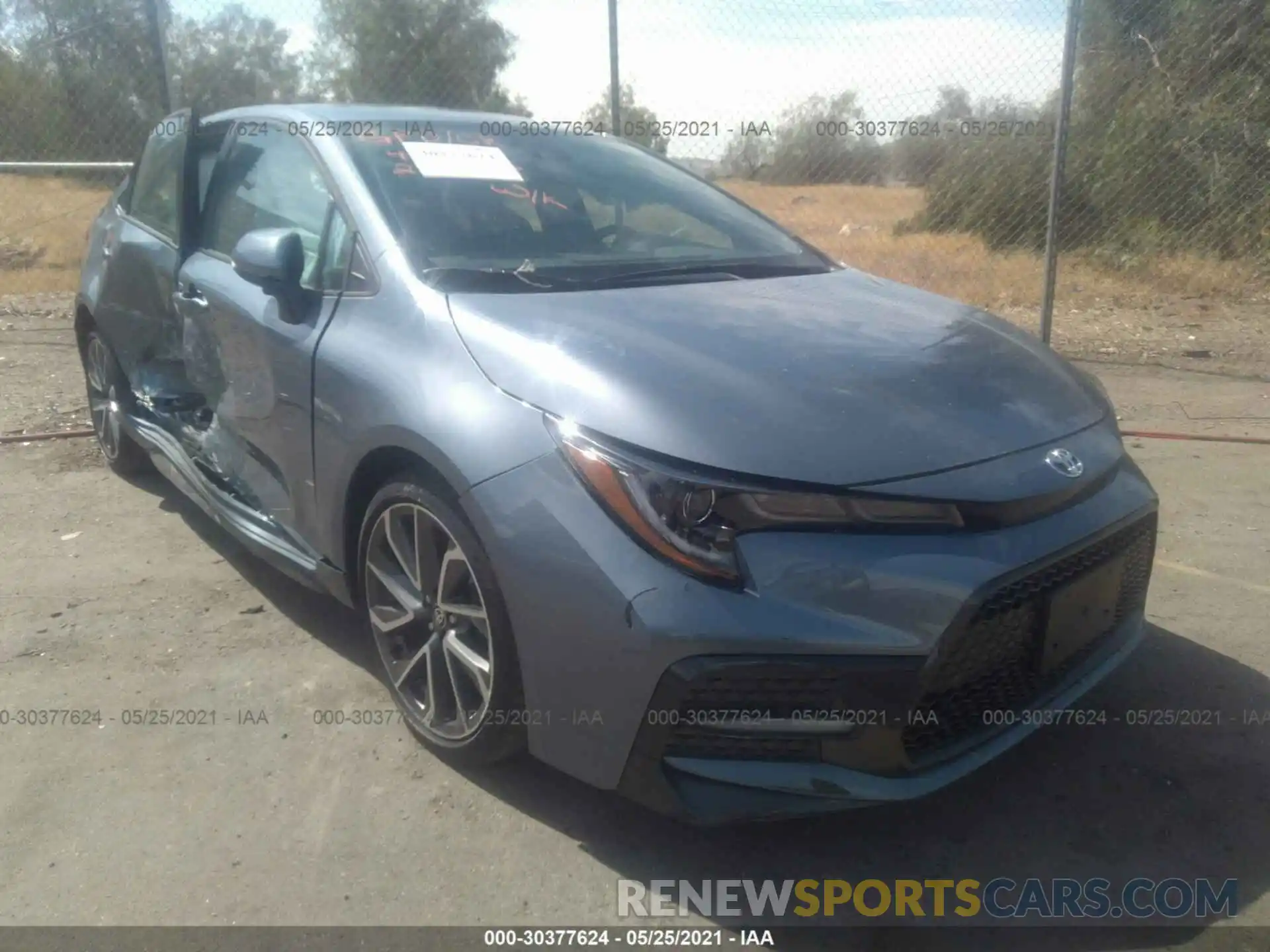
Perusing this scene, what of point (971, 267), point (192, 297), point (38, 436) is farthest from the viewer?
point (971, 267)

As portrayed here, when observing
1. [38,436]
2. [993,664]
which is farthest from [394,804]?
[38,436]

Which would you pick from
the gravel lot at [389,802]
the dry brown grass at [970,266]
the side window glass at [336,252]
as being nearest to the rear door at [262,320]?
the side window glass at [336,252]

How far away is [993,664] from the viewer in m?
2.33

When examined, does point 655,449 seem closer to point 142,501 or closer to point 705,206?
point 705,206

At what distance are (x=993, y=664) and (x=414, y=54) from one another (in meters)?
7.07

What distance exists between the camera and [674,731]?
215cm

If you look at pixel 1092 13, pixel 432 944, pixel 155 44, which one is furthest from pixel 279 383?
pixel 1092 13

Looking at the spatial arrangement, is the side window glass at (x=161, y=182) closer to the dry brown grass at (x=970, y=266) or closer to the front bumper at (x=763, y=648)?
the front bumper at (x=763, y=648)

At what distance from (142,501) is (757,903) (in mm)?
3605

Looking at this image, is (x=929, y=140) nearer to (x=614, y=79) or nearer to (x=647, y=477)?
(x=614, y=79)

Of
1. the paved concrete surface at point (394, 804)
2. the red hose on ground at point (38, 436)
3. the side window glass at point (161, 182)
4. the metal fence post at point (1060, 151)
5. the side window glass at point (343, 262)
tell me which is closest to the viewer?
the paved concrete surface at point (394, 804)

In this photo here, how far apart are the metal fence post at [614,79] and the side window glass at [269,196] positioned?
299 centimetres

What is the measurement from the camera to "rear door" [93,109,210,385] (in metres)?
4.03

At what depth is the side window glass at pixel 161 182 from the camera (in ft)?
13.6
